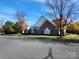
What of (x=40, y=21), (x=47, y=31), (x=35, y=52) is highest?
(x=40, y=21)

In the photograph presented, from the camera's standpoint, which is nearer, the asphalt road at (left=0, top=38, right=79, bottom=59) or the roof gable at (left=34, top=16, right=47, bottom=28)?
the asphalt road at (left=0, top=38, right=79, bottom=59)

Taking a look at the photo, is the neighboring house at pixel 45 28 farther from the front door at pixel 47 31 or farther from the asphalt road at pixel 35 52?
the asphalt road at pixel 35 52

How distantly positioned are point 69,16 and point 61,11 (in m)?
2.22

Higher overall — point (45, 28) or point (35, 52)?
point (45, 28)

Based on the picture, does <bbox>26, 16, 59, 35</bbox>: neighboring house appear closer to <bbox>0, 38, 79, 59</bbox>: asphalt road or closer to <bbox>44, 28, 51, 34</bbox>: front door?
<bbox>44, 28, 51, 34</bbox>: front door

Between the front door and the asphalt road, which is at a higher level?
the front door

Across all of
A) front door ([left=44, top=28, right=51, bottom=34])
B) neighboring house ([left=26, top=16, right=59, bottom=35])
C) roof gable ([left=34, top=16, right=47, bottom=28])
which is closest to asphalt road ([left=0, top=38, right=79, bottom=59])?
neighboring house ([left=26, top=16, right=59, bottom=35])

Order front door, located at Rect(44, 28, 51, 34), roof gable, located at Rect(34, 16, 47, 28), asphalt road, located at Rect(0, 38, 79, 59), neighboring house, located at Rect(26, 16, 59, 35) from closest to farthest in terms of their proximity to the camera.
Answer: asphalt road, located at Rect(0, 38, 79, 59) < neighboring house, located at Rect(26, 16, 59, 35) < front door, located at Rect(44, 28, 51, 34) < roof gable, located at Rect(34, 16, 47, 28)

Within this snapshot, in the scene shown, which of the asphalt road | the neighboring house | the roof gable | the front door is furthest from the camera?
the roof gable

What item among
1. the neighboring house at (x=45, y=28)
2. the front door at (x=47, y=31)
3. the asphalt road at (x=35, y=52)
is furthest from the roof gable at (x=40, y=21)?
the asphalt road at (x=35, y=52)

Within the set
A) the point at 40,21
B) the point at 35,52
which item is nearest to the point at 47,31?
the point at 40,21

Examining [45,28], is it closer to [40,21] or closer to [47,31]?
[47,31]

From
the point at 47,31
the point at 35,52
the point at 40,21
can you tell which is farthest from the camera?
the point at 40,21

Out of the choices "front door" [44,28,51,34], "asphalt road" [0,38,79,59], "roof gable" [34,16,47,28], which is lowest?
"asphalt road" [0,38,79,59]
